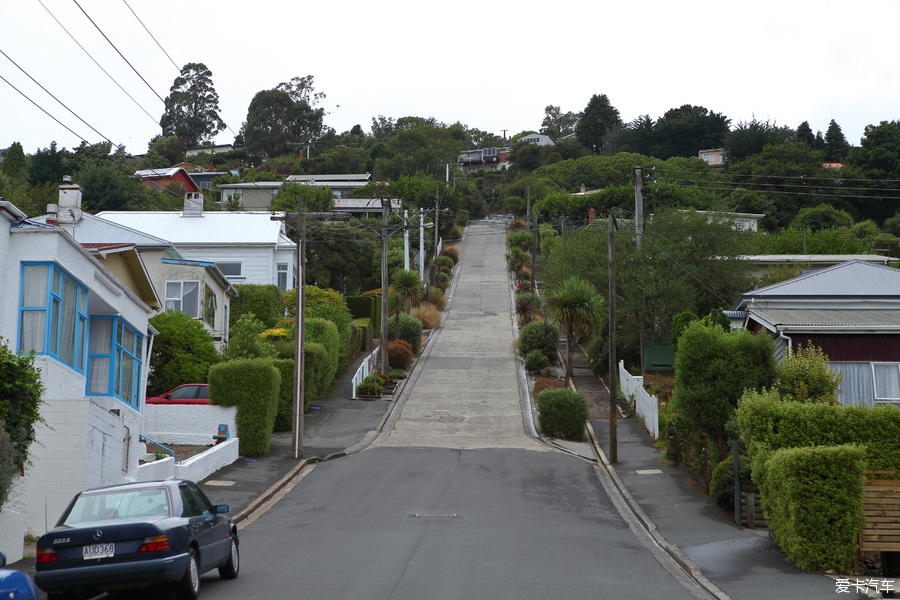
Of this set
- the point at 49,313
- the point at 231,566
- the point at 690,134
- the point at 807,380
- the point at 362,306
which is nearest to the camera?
the point at 231,566

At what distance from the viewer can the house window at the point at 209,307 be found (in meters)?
34.7

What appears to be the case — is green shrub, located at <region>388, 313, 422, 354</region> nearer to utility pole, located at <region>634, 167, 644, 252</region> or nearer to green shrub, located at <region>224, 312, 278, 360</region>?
utility pole, located at <region>634, 167, 644, 252</region>

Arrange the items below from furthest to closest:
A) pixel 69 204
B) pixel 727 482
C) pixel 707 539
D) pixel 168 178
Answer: pixel 168 178 < pixel 69 204 < pixel 727 482 < pixel 707 539

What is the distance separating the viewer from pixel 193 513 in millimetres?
10734

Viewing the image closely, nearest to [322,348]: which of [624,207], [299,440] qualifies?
[299,440]

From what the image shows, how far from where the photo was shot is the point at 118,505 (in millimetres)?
10344

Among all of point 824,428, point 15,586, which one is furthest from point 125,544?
point 824,428

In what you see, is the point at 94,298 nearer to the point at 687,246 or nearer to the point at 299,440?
the point at 299,440

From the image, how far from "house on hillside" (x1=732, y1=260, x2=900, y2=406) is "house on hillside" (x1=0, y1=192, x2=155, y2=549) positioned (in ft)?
56.3

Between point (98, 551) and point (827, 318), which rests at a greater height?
point (827, 318)

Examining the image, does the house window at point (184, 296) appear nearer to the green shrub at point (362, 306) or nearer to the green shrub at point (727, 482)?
the green shrub at point (362, 306)

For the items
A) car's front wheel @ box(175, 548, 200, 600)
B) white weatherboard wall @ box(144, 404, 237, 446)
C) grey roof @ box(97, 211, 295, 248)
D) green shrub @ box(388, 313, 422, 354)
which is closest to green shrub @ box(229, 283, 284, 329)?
grey roof @ box(97, 211, 295, 248)

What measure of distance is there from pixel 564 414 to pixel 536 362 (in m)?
11.6

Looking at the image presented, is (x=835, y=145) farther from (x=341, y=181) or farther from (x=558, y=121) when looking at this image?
(x=558, y=121)
